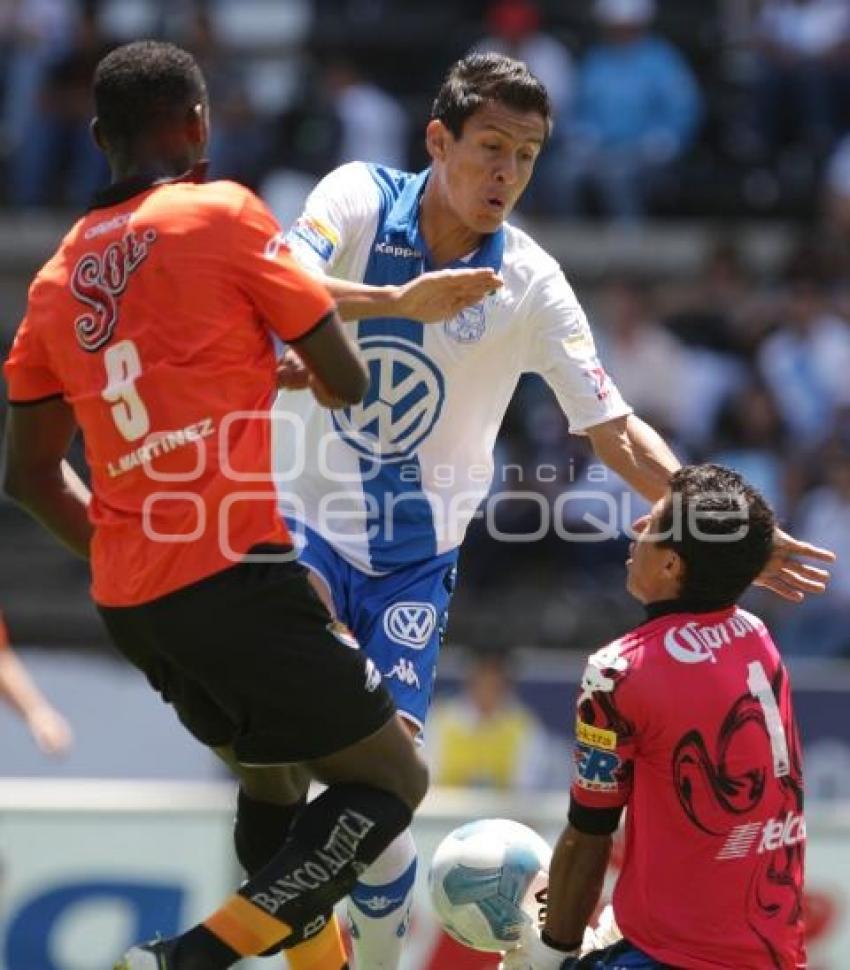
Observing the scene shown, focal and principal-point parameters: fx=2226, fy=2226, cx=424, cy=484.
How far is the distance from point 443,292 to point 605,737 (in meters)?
1.16

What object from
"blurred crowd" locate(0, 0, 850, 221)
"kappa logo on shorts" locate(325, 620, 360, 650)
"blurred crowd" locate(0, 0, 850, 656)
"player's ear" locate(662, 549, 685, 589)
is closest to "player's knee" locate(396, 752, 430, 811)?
"kappa logo on shorts" locate(325, 620, 360, 650)

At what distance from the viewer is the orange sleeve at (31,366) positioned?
5406 mm

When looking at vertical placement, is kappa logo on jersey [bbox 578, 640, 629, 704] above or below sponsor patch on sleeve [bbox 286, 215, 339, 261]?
below

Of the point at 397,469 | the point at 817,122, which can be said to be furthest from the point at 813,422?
the point at 397,469

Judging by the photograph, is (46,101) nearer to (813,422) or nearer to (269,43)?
(269,43)

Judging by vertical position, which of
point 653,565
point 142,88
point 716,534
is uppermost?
point 142,88

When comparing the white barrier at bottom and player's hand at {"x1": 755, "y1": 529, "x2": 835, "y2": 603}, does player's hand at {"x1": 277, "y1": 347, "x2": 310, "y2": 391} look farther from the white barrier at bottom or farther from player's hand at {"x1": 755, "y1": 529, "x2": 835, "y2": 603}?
the white barrier at bottom

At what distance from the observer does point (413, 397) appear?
6430 mm

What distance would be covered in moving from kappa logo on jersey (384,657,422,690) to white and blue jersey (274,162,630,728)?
4 centimetres

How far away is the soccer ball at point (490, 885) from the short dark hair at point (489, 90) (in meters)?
1.97

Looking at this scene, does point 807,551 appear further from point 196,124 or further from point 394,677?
point 196,124

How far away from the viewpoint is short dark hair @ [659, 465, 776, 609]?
218 inches

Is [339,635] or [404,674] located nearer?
[339,635]

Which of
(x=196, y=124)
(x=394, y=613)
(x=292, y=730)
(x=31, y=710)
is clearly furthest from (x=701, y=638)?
(x=31, y=710)
